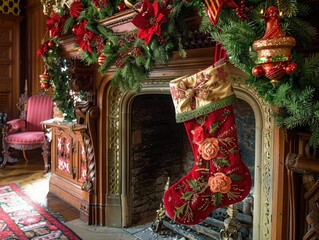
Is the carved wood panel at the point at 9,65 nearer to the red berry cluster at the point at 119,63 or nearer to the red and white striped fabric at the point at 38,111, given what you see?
the red and white striped fabric at the point at 38,111

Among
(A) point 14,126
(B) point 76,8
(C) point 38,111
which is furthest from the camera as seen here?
(C) point 38,111

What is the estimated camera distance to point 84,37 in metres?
2.30

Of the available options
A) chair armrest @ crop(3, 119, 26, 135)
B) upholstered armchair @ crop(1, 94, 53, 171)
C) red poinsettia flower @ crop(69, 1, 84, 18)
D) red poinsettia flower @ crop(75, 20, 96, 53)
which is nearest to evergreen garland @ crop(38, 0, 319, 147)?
red poinsettia flower @ crop(75, 20, 96, 53)

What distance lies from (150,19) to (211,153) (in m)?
0.74

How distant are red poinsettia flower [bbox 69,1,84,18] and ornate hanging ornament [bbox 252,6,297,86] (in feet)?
5.56

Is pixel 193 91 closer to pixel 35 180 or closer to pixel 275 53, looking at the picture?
pixel 275 53

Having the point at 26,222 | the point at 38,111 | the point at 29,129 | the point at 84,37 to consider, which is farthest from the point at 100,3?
the point at 29,129

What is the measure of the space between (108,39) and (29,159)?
12.2ft

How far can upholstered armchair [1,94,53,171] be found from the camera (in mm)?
4535

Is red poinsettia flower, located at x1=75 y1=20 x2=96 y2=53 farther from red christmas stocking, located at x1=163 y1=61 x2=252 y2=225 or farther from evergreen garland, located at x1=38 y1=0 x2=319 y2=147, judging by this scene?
red christmas stocking, located at x1=163 y1=61 x2=252 y2=225

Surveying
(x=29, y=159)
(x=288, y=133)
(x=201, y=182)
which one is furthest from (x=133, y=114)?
(x=29, y=159)

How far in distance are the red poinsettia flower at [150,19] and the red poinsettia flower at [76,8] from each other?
953mm

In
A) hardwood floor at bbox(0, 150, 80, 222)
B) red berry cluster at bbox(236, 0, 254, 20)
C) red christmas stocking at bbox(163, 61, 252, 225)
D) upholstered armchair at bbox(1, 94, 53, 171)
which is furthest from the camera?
upholstered armchair at bbox(1, 94, 53, 171)

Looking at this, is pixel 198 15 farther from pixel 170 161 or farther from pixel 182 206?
pixel 170 161
